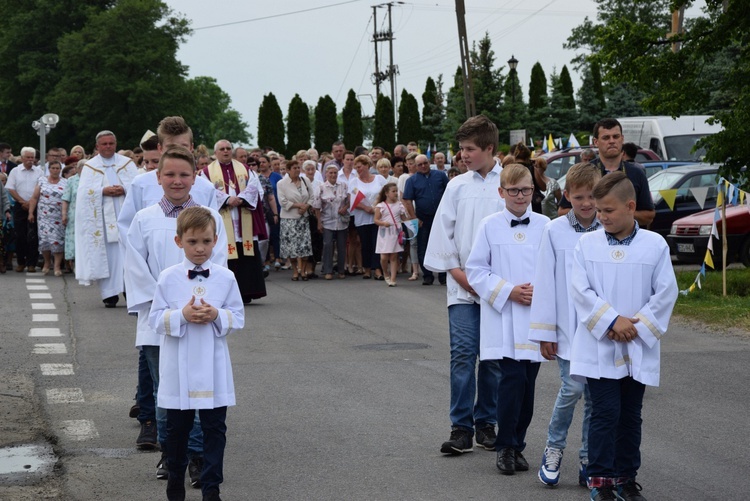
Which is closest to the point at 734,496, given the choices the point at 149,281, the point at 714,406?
the point at 714,406

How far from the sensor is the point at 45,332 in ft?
45.5

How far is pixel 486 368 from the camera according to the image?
7.90 metres

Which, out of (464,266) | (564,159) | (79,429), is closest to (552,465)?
(464,266)

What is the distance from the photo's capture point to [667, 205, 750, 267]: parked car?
21.5m

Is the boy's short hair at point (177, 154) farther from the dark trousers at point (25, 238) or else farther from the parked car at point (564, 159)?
the parked car at point (564, 159)

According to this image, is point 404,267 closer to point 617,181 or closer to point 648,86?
point 648,86

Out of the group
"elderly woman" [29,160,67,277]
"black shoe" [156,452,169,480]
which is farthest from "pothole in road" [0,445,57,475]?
"elderly woman" [29,160,67,277]

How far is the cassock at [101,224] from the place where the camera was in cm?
1288

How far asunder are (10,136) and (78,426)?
2802 inches

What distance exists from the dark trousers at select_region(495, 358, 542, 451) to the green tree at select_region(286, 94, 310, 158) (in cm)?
6325

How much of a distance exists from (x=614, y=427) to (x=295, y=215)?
14568 millimetres

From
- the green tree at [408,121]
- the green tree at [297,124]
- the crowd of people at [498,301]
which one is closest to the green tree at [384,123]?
the green tree at [408,121]

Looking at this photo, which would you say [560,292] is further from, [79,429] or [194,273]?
[79,429]

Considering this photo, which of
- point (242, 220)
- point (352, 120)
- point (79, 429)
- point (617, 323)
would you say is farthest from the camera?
point (352, 120)
